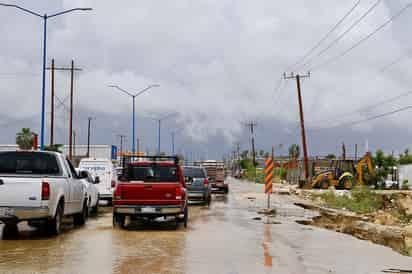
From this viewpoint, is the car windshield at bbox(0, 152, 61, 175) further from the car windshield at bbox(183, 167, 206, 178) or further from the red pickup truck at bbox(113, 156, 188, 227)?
the car windshield at bbox(183, 167, 206, 178)

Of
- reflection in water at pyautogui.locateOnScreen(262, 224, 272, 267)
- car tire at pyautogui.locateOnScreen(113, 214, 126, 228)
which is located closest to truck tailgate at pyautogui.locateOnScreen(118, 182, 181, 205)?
car tire at pyautogui.locateOnScreen(113, 214, 126, 228)

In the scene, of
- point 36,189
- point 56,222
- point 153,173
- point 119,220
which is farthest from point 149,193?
point 36,189

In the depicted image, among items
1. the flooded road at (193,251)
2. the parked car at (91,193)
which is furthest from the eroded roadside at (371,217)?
the parked car at (91,193)

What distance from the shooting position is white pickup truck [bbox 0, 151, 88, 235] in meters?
13.6

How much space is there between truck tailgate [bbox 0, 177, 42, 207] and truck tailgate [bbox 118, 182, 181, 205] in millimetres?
3535

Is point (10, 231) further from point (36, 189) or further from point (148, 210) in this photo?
point (148, 210)

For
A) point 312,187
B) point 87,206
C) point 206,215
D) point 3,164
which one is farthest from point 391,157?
point 3,164

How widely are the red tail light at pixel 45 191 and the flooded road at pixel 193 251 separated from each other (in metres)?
1.05

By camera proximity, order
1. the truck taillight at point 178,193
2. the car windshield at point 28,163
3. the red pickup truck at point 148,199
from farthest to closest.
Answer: the truck taillight at point 178,193
the red pickup truck at point 148,199
the car windshield at point 28,163

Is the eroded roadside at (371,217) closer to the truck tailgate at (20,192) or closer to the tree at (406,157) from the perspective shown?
the truck tailgate at (20,192)

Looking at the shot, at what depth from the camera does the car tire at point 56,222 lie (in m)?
14.8

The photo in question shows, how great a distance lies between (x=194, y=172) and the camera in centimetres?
3064

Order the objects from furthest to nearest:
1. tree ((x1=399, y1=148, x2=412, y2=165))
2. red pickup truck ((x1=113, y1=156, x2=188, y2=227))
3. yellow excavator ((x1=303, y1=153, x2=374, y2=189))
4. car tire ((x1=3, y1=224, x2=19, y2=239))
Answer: tree ((x1=399, y1=148, x2=412, y2=165)), yellow excavator ((x1=303, y1=153, x2=374, y2=189)), red pickup truck ((x1=113, y1=156, x2=188, y2=227)), car tire ((x1=3, y1=224, x2=19, y2=239))

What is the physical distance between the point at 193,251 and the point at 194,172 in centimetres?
1797
